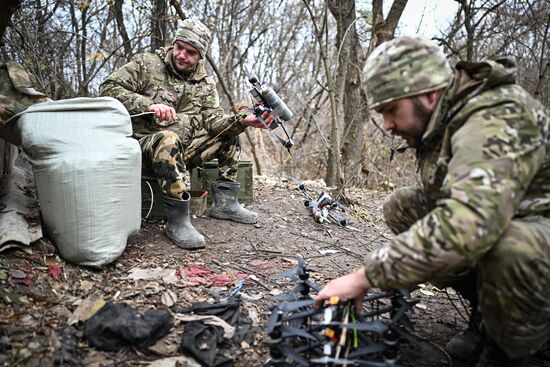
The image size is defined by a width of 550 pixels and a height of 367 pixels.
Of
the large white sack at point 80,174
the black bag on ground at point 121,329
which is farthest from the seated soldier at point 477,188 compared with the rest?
the large white sack at point 80,174

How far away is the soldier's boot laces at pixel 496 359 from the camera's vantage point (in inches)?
70.6

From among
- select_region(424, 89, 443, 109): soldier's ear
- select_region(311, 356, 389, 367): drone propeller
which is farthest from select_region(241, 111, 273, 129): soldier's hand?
select_region(311, 356, 389, 367): drone propeller

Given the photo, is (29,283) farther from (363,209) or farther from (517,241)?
(363,209)

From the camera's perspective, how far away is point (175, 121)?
3.76m

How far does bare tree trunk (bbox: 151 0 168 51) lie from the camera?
5.96 metres

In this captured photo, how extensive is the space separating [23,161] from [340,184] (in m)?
3.41

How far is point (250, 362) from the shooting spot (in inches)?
78.7

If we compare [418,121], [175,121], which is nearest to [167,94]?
[175,121]

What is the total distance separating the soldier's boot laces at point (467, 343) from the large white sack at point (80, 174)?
2.04 m

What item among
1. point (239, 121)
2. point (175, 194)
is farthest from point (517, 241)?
point (239, 121)

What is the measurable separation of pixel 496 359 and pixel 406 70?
1270 millimetres

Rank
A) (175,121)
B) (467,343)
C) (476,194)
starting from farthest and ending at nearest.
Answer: (175,121) < (467,343) < (476,194)

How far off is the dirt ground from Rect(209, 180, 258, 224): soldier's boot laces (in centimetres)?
8

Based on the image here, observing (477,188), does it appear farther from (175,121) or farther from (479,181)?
(175,121)
